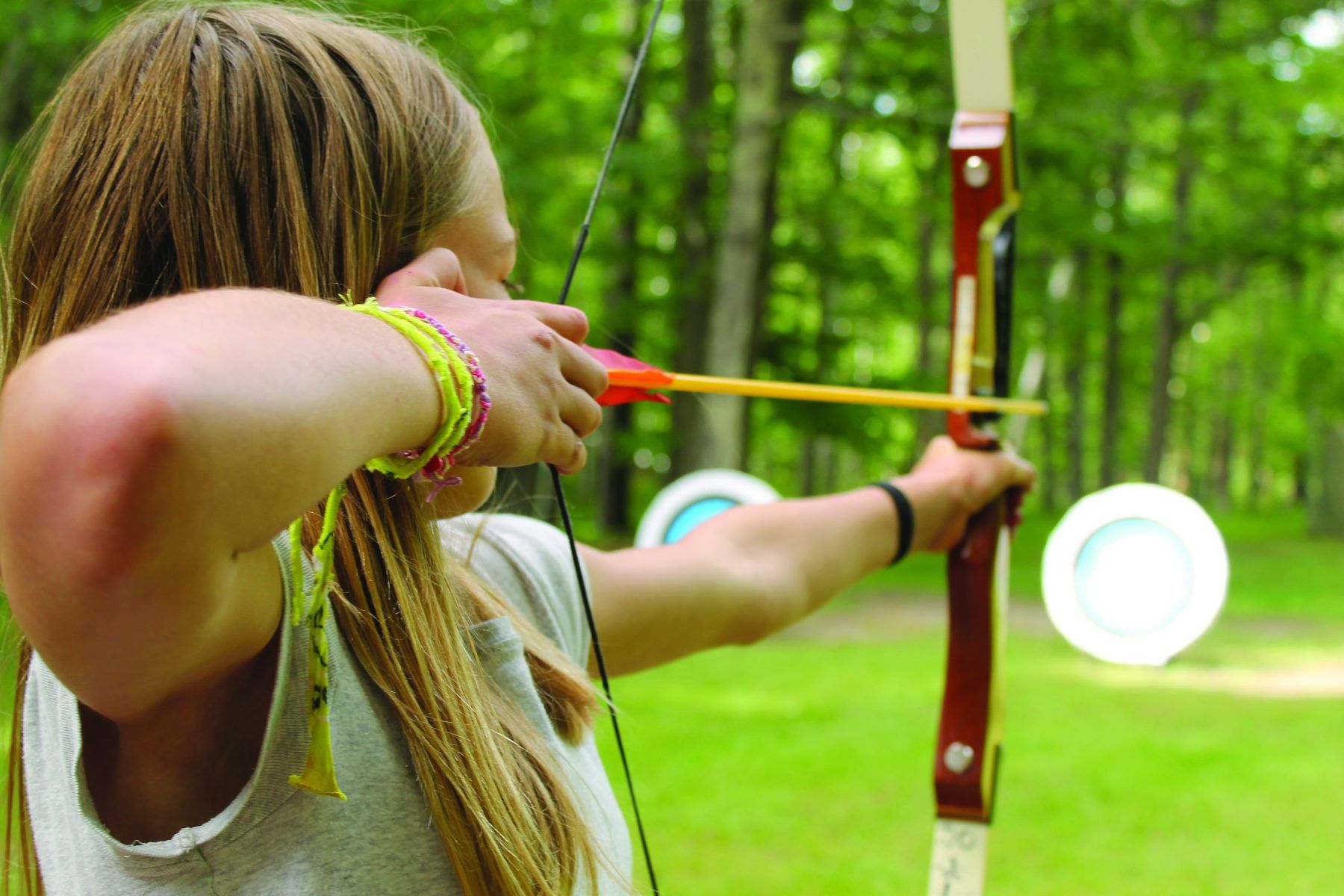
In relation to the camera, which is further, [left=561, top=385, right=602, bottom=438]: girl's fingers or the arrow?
the arrow

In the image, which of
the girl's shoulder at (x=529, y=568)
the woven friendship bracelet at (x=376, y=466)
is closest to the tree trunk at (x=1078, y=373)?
the girl's shoulder at (x=529, y=568)

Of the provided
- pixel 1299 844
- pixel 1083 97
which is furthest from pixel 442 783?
pixel 1083 97

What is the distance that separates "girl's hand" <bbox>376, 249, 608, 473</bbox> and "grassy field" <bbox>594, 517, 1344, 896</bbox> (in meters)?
2.64

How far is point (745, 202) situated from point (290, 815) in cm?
669

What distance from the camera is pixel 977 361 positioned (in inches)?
63.7

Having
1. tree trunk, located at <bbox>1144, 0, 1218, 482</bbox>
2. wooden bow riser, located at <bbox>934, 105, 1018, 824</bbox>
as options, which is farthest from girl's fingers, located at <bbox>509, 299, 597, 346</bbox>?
tree trunk, located at <bbox>1144, 0, 1218, 482</bbox>

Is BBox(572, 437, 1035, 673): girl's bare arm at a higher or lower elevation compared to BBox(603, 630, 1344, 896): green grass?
higher

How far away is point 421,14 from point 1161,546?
5.05 m

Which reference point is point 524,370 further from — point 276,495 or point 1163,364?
point 1163,364

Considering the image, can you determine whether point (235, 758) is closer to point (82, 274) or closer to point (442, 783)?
point (442, 783)

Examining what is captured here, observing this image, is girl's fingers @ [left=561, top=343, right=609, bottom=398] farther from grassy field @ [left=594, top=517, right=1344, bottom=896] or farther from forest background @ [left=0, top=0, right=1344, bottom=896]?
grassy field @ [left=594, top=517, right=1344, bottom=896]

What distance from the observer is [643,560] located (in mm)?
1114

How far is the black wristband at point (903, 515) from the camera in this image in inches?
57.8

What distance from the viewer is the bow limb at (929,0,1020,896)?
5.03ft
